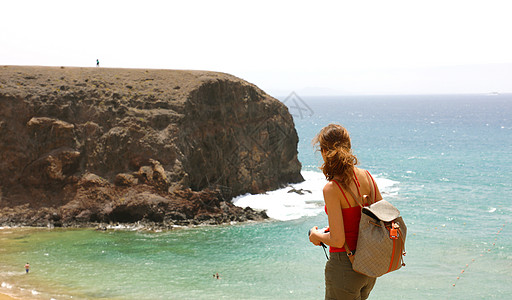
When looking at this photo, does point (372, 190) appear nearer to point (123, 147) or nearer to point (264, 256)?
point (264, 256)

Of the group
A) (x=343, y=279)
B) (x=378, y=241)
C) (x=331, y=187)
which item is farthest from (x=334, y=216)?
(x=343, y=279)

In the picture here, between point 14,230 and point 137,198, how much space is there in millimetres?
8782

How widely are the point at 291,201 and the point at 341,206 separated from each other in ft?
138

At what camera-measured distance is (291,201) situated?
4659cm

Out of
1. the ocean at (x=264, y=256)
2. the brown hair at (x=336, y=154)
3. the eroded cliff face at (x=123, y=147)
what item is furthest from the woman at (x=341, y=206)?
the eroded cliff face at (x=123, y=147)

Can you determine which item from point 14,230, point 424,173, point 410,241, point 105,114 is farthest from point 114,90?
point 424,173

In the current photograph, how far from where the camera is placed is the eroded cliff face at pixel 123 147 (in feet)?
129

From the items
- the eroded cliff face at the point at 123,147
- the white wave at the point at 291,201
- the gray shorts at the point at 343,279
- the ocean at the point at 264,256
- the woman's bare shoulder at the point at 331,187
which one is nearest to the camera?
the woman's bare shoulder at the point at 331,187

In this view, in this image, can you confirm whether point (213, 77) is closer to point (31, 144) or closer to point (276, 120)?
point (276, 120)

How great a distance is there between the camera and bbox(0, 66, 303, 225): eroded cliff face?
3938 cm

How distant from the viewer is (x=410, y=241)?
116ft

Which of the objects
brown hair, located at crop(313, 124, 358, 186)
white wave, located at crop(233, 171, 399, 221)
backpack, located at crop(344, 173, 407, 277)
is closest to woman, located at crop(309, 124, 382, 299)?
brown hair, located at crop(313, 124, 358, 186)

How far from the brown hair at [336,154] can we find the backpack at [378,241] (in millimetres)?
380

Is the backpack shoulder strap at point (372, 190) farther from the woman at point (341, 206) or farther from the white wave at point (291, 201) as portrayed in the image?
the white wave at point (291, 201)
